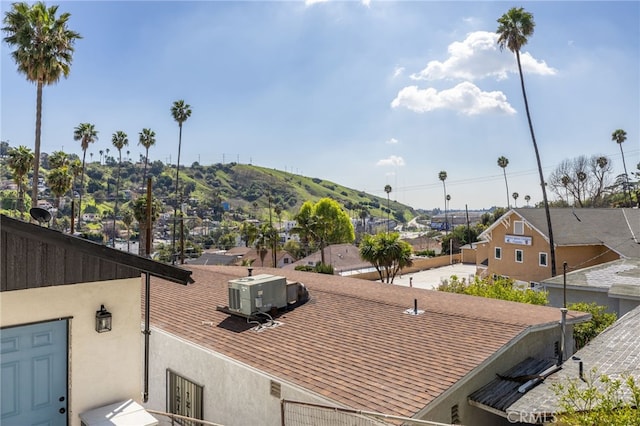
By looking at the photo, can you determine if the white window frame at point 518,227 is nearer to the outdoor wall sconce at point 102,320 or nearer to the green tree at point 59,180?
the outdoor wall sconce at point 102,320

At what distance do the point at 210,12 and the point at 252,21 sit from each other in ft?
5.74

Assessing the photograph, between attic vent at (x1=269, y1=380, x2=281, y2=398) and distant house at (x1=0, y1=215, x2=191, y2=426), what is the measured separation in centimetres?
242

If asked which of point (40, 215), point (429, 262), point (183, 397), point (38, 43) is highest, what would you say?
point (38, 43)

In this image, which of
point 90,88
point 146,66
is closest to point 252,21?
point 146,66

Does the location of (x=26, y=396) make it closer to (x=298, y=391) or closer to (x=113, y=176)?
(x=298, y=391)

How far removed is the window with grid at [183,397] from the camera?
29.5ft

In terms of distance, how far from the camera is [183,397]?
948 cm

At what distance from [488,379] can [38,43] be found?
→ 30.0 m

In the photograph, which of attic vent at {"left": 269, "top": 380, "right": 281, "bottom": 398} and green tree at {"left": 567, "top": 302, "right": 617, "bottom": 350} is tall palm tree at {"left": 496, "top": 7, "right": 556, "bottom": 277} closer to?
green tree at {"left": 567, "top": 302, "right": 617, "bottom": 350}

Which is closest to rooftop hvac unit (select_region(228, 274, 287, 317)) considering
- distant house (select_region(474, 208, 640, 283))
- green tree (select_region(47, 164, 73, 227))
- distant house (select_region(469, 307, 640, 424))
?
distant house (select_region(469, 307, 640, 424))

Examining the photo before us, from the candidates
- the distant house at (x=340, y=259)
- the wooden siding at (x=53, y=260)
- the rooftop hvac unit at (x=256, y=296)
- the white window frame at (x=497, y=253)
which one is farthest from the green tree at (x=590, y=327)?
the distant house at (x=340, y=259)

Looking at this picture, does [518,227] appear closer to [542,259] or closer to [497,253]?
[542,259]

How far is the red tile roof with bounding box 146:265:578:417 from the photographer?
6.59 meters

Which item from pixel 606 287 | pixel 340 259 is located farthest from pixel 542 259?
pixel 340 259
